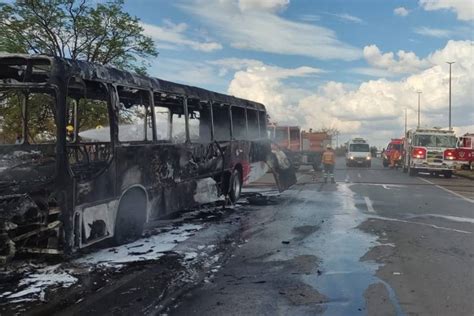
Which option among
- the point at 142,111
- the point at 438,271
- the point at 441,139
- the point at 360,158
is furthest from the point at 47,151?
the point at 360,158

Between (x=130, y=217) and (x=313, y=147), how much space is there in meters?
26.7

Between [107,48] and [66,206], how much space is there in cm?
2057

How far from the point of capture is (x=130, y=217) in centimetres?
849

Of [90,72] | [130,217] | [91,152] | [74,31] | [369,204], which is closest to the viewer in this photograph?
[90,72]

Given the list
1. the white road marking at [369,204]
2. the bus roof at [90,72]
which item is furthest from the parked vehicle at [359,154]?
the bus roof at [90,72]

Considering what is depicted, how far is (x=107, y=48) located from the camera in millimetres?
25828

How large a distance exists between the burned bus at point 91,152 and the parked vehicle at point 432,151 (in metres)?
20.0

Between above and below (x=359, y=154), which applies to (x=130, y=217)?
below

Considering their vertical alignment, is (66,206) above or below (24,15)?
below

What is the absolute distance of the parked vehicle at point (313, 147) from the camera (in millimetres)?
32875

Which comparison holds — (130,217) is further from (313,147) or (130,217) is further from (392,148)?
(392,148)

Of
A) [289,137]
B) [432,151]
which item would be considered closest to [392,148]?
[289,137]

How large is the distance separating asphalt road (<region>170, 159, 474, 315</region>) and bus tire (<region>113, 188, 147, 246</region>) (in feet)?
5.77

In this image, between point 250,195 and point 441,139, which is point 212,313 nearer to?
point 250,195
